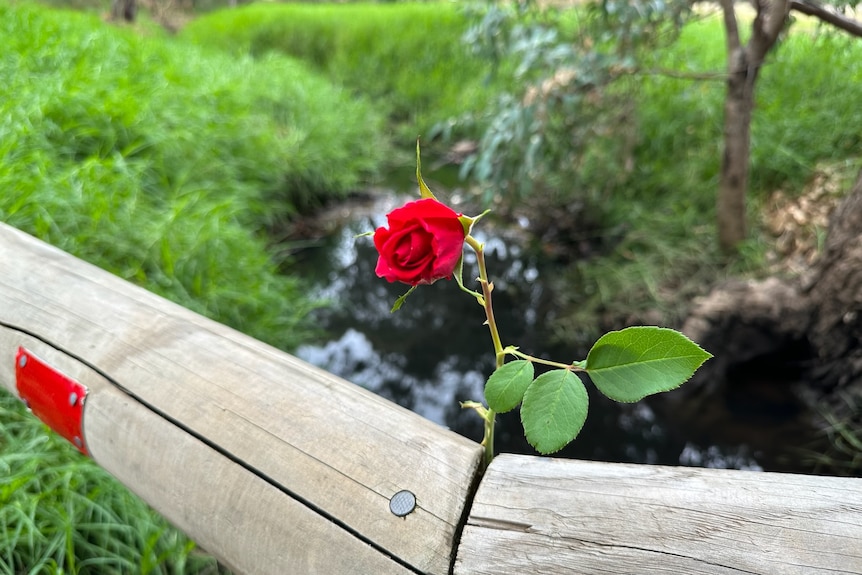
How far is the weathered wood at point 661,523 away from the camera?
0.50m

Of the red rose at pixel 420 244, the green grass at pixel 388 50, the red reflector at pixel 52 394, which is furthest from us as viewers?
the green grass at pixel 388 50

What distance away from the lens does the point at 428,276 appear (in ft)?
1.63

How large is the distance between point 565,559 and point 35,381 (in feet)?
3.02

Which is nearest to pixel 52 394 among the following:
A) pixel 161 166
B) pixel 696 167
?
pixel 161 166

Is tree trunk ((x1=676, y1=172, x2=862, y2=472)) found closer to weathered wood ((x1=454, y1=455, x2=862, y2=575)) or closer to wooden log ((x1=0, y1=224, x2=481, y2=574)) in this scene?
weathered wood ((x1=454, y1=455, x2=862, y2=575))

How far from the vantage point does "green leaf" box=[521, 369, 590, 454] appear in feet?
1.69

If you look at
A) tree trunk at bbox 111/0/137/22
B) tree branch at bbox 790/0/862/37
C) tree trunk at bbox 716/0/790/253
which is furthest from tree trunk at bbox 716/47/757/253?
tree trunk at bbox 111/0/137/22

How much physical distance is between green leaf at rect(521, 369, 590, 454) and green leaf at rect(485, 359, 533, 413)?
0.04 feet

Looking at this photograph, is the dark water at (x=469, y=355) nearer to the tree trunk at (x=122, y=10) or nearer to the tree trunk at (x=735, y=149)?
the tree trunk at (x=735, y=149)

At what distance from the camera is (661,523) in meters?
0.54

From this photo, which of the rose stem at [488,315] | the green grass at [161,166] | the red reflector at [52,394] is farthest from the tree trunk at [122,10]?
the rose stem at [488,315]

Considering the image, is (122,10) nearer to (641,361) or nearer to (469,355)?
(469,355)

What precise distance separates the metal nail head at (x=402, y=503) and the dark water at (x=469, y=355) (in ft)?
4.29

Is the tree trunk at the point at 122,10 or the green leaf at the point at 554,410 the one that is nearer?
the green leaf at the point at 554,410
